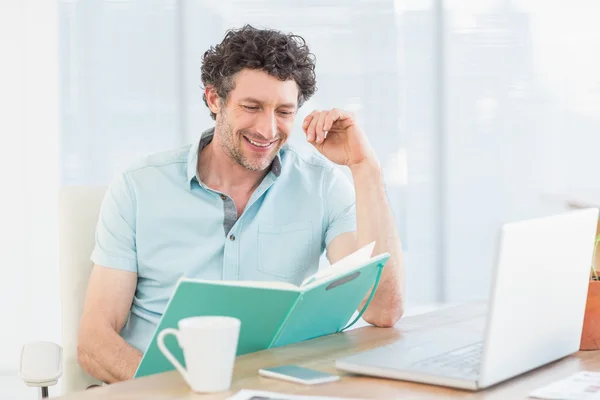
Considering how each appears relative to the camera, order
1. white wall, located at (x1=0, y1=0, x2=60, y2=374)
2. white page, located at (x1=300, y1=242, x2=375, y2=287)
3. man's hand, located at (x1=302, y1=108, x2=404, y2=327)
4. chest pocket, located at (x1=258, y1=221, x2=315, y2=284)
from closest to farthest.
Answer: white page, located at (x1=300, y1=242, x2=375, y2=287), man's hand, located at (x1=302, y1=108, x2=404, y2=327), chest pocket, located at (x1=258, y1=221, x2=315, y2=284), white wall, located at (x1=0, y1=0, x2=60, y2=374)

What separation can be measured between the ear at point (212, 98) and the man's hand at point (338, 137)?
0.28 m

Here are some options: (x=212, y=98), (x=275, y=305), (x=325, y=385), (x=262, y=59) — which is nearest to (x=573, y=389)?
(x=325, y=385)

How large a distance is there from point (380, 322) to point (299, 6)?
2638 mm

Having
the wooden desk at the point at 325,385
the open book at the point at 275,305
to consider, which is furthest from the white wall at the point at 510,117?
the wooden desk at the point at 325,385

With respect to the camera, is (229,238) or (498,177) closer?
(229,238)

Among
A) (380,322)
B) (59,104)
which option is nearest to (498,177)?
(59,104)

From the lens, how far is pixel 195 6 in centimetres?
A: 385

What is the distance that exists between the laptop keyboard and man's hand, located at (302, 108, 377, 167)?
0.65 metres

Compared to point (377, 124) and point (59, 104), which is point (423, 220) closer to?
point (377, 124)

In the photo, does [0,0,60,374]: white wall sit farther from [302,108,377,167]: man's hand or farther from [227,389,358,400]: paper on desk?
[227,389,358,400]: paper on desk

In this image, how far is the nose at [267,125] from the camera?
5.90 feet

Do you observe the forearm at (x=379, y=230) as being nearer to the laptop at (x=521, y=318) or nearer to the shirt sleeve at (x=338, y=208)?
the shirt sleeve at (x=338, y=208)

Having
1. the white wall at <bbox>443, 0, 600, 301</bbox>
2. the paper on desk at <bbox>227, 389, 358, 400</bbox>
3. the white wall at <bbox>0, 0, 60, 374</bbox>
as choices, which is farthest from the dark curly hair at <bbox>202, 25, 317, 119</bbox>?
the white wall at <bbox>443, 0, 600, 301</bbox>

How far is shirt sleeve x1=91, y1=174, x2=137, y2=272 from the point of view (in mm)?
1662
